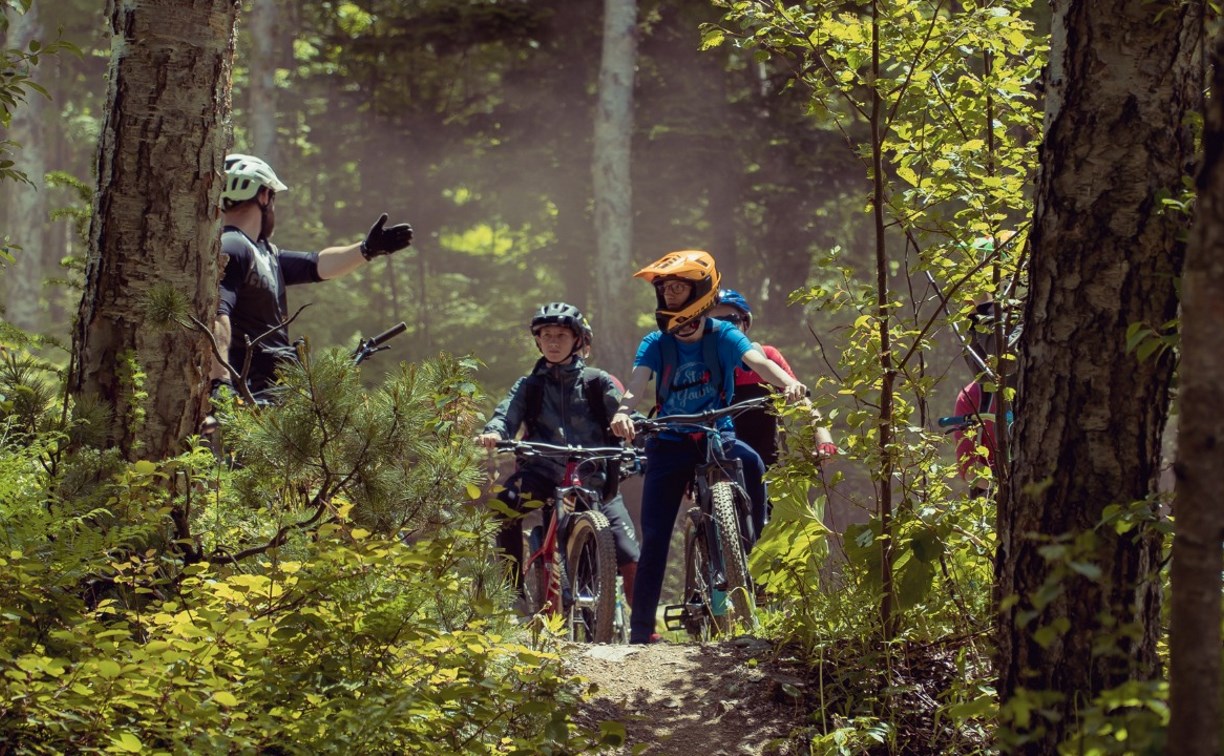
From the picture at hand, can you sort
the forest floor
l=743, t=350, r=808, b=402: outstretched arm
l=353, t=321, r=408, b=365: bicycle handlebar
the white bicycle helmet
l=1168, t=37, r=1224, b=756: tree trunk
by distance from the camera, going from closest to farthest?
l=1168, t=37, r=1224, b=756: tree trunk → the forest floor → l=353, t=321, r=408, b=365: bicycle handlebar → l=743, t=350, r=808, b=402: outstretched arm → the white bicycle helmet

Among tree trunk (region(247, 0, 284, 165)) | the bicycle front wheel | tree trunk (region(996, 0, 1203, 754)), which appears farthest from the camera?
tree trunk (region(247, 0, 284, 165))

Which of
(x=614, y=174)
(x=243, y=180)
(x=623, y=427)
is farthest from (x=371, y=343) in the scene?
(x=614, y=174)

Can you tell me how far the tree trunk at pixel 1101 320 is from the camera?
143 inches

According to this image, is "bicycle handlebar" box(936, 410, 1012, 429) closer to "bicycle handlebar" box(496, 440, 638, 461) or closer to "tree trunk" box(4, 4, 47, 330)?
"bicycle handlebar" box(496, 440, 638, 461)

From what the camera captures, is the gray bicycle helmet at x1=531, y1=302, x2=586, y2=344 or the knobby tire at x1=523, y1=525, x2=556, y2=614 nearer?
the gray bicycle helmet at x1=531, y1=302, x2=586, y2=344

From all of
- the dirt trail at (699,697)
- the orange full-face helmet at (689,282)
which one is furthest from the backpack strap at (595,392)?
the dirt trail at (699,697)

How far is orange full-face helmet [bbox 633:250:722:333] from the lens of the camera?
298 inches

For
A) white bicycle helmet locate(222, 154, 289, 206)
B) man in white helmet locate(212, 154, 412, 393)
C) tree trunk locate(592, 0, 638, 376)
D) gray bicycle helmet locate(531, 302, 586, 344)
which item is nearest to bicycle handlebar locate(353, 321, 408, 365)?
man in white helmet locate(212, 154, 412, 393)

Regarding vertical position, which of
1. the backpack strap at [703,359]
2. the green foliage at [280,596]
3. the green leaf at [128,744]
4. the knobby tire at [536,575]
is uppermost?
the backpack strap at [703,359]

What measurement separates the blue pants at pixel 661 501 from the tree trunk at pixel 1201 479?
201 inches

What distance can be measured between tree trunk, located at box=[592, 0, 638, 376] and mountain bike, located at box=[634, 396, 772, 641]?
509 inches

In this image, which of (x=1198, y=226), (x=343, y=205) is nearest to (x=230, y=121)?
(x=1198, y=226)

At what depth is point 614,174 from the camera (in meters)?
20.7

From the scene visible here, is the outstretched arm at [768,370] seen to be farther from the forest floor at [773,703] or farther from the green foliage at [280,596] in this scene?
the green foliage at [280,596]
